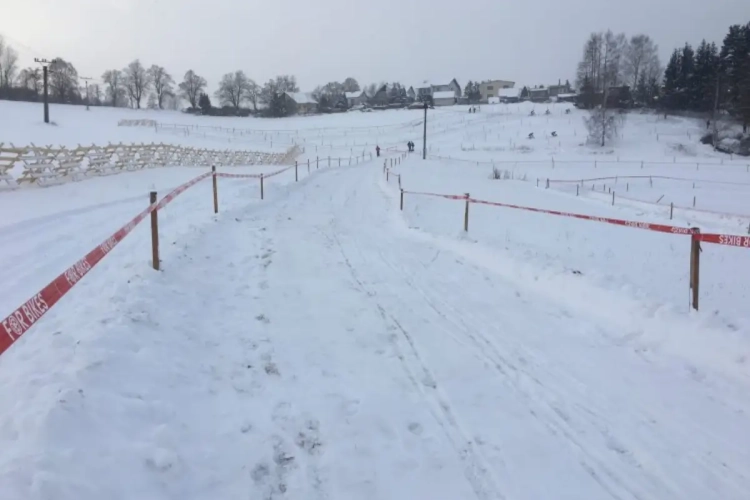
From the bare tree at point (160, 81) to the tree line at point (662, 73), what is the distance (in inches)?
3981

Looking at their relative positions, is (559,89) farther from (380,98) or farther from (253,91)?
(253,91)

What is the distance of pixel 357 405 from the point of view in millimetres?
4758

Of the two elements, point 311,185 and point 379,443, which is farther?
point 311,185

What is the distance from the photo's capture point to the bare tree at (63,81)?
357 ft

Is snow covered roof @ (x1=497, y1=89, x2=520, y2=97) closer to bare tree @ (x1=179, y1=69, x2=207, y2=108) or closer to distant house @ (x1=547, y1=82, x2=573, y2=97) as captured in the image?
distant house @ (x1=547, y1=82, x2=573, y2=97)

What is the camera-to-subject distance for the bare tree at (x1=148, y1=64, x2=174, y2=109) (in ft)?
454

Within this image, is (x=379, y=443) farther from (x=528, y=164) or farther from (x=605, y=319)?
(x=528, y=164)

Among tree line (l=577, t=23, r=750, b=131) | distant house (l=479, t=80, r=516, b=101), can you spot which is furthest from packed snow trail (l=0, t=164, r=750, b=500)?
distant house (l=479, t=80, r=516, b=101)

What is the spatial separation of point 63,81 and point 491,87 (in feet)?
396

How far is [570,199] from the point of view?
3138 centimetres

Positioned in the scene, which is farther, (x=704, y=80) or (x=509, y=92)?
(x=509, y=92)

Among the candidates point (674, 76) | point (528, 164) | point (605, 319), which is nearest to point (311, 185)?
point (605, 319)

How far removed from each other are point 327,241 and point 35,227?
7.68m

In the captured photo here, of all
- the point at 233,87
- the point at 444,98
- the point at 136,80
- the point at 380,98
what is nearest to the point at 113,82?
the point at 136,80
